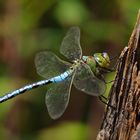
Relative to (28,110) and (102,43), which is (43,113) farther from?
(102,43)

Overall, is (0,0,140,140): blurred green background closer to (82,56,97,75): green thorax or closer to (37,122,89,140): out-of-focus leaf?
(37,122,89,140): out-of-focus leaf

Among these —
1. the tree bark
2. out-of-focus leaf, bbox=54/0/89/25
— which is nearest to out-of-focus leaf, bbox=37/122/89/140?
out-of-focus leaf, bbox=54/0/89/25

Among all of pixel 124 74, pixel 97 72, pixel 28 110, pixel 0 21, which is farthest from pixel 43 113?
pixel 124 74

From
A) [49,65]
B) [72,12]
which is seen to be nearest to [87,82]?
[49,65]

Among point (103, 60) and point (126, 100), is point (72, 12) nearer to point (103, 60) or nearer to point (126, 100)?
point (103, 60)

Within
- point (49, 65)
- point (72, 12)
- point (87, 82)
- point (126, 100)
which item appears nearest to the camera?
point (126, 100)

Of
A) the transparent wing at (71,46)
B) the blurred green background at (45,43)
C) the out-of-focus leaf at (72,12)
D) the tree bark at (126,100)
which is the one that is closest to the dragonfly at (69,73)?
the transparent wing at (71,46)

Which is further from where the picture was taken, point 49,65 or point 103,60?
point 49,65
